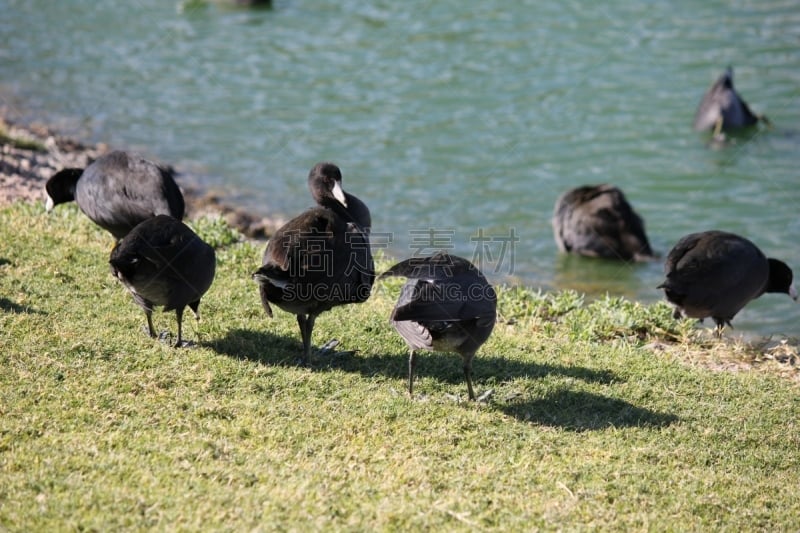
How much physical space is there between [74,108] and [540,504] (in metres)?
12.0

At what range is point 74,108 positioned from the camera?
14.3 m

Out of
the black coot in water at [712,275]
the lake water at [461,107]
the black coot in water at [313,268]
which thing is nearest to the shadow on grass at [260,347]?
the black coot in water at [313,268]

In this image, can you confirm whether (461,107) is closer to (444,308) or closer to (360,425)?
(444,308)

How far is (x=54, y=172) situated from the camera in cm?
1012

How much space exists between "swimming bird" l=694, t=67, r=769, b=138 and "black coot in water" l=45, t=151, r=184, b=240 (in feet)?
27.3

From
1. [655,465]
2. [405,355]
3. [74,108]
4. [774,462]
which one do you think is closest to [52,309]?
[405,355]

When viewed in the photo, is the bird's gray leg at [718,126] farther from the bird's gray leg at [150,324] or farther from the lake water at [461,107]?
the bird's gray leg at [150,324]

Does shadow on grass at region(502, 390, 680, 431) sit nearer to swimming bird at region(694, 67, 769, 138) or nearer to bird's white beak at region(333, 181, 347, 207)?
bird's white beak at region(333, 181, 347, 207)

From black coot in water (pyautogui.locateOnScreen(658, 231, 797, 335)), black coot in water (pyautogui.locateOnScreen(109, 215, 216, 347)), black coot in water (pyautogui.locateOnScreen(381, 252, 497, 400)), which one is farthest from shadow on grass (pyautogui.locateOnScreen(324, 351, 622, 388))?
black coot in water (pyautogui.locateOnScreen(658, 231, 797, 335))

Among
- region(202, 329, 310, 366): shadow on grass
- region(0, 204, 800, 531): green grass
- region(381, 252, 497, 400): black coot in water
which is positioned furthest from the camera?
region(202, 329, 310, 366): shadow on grass

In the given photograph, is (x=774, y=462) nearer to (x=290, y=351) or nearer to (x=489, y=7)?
(x=290, y=351)

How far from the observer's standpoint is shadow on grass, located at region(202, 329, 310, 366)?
19.3 ft

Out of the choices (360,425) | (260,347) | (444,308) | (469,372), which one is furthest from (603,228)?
(360,425)

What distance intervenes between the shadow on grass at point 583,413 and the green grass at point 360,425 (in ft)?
0.05
